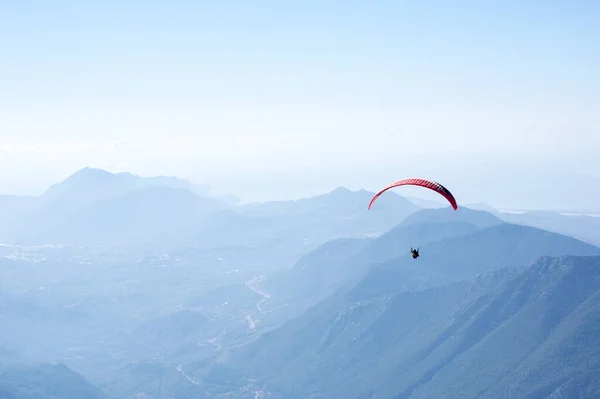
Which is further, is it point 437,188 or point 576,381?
point 576,381

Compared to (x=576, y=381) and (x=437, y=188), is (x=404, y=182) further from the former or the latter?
(x=576, y=381)

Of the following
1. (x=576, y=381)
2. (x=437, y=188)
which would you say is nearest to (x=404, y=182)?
(x=437, y=188)

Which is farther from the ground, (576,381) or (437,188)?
(437,188)

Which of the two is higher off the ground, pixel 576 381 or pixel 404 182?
pixel 404 182

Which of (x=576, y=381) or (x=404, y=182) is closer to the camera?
(x=404, y=182)
